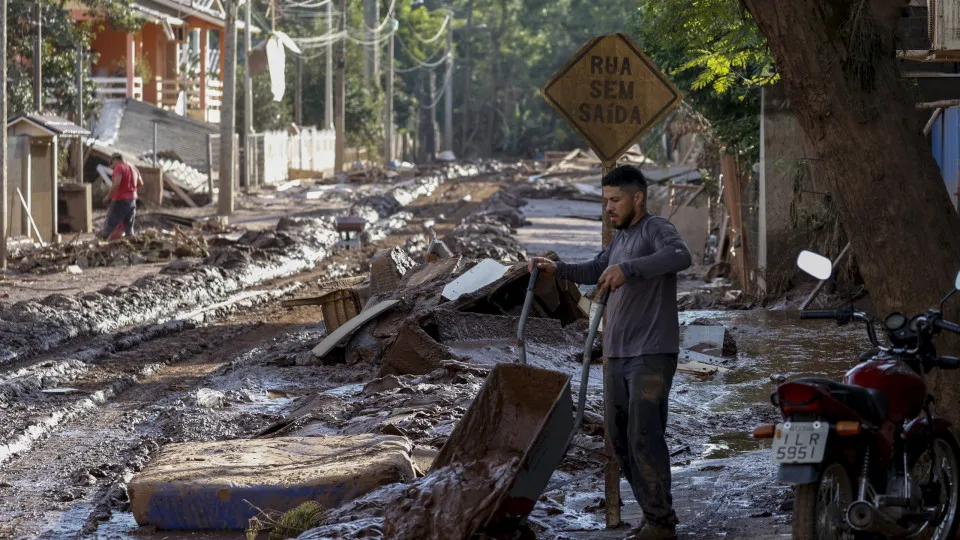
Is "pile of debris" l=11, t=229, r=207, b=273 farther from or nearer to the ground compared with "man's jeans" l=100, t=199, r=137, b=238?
nearer to the ground

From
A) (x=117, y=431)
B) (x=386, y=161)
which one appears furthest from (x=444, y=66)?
(x=117, y=431)

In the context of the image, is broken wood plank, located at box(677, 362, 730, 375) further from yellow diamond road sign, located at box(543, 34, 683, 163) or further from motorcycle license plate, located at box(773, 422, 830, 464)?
motorcycle license plate, located at box(773, 422, 830, 464)

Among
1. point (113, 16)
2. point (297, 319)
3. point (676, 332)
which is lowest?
point (297, 319)

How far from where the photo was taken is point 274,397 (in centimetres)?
1142

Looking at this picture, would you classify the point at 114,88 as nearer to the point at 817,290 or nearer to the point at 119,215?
the point at 119,215

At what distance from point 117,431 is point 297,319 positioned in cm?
667

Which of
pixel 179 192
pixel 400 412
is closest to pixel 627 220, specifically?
pixel 400 412

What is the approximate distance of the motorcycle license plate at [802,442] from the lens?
5359 millimetres

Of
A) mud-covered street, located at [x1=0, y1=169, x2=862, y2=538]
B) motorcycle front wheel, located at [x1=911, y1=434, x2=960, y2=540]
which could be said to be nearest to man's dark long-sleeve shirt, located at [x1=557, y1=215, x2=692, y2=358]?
mud-covered street, located at [x1=0, y1=169, x2=862, y2=538]

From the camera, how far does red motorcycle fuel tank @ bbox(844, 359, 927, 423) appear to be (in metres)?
5.57

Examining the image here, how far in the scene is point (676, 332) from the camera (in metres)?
6.62

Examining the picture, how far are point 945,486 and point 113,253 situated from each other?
19.3 meters

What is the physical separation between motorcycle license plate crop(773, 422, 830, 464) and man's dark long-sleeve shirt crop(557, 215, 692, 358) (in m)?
1.14

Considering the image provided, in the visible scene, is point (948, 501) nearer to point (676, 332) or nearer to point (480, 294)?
point (676, 332)
